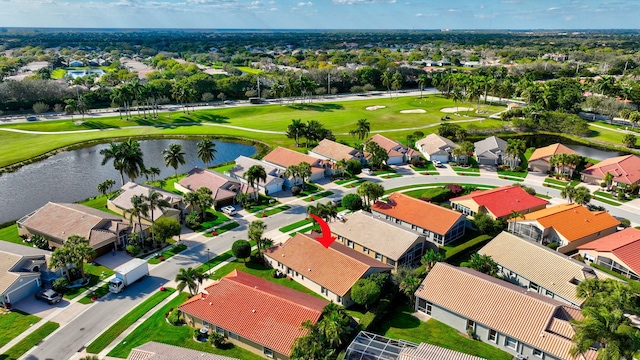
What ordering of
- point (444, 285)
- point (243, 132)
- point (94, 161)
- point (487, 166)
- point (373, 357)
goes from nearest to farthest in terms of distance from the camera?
point (373, 357)
point (444, 285)
point (487, 166)
point (94, 161)
point (243, 132)

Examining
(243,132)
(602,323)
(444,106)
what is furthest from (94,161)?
(444,106)

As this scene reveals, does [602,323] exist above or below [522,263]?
above

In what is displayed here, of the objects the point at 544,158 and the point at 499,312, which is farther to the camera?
the point at 544,158

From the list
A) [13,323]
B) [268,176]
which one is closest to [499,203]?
[268,176]

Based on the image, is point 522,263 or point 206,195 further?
point 206,195

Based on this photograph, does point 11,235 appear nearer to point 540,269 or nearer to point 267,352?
point 267,352

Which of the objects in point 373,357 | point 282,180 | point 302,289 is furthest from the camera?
point 282,180

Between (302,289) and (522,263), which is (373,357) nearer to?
(302,289)
